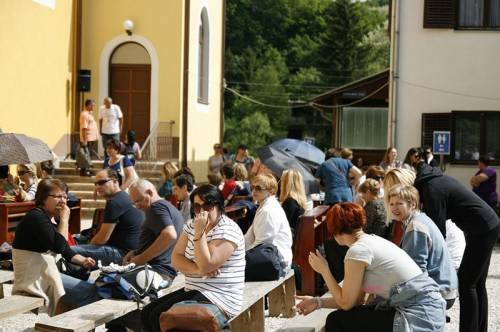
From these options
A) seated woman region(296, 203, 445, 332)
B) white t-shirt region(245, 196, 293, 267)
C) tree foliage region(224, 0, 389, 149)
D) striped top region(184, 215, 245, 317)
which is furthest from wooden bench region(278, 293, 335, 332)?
tree foliage region(224, 0, 389, 149)

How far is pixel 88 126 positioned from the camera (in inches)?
899

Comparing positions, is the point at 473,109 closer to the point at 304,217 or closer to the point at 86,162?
the point at 86,162

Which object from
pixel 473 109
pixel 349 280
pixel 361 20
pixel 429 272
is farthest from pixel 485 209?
pixel 361 20

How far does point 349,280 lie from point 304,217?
4935 mm

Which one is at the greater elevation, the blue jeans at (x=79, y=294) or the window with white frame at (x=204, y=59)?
the window with white frame at (x=204, y=59)

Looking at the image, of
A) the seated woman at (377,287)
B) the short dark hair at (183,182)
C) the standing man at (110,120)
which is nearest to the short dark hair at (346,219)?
the seated woman at (377,287)

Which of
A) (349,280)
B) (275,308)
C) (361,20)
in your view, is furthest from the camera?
(361,20)

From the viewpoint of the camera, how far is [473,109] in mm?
22203

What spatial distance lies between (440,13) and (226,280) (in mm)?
16657

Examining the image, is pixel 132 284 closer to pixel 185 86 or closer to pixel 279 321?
pixel 279 321

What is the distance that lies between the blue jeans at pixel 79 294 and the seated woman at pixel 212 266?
3.88ft

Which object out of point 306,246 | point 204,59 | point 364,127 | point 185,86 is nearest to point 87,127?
point 185,86

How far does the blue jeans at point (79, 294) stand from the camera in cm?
784

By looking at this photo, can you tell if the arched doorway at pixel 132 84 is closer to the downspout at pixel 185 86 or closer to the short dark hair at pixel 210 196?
the downspout at pixel 185 86
